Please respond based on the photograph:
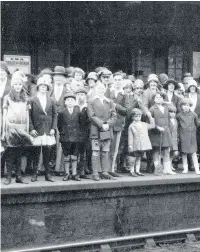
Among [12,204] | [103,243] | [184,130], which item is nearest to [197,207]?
[184,130]

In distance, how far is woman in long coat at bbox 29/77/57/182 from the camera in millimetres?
10430

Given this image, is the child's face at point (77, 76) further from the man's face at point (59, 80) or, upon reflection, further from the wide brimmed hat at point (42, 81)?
the wide brimmed hat at point (42, 81)

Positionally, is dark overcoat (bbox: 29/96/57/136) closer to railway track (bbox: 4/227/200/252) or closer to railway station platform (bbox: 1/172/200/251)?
railway station platform (bbox: 1/172/200/251)

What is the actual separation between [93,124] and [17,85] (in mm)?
1515

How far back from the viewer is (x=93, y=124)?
10.9 m

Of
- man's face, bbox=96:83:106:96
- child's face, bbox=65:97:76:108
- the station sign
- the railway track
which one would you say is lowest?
the railway track

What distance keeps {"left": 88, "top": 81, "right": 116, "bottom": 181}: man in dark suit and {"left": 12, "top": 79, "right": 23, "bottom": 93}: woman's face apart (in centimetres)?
133

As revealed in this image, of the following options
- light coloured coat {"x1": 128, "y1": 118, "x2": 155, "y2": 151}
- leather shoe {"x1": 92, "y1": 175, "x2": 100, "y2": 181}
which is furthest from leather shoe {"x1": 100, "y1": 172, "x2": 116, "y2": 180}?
light coloured coat {"x1": 128, "y1": 118, "x2": 155, "y2": 151}

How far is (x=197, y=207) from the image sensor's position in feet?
38.4

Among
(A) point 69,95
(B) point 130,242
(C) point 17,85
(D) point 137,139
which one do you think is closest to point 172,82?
(D) point 137,139

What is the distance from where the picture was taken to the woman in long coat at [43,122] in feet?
34.2

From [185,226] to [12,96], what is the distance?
3853 millimetres

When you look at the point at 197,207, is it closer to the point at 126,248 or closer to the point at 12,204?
the point at 126,248

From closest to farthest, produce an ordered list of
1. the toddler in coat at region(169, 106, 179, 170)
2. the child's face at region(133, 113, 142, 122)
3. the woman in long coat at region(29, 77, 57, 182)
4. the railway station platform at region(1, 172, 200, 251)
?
the railway station platform at region(1, 172, 200, 251), the woman in long coat at region(29, 77, 57, 182), the child's face at region(133, 113, 142, 122), the toddler in coat at region(169, 106, 179, 170)
